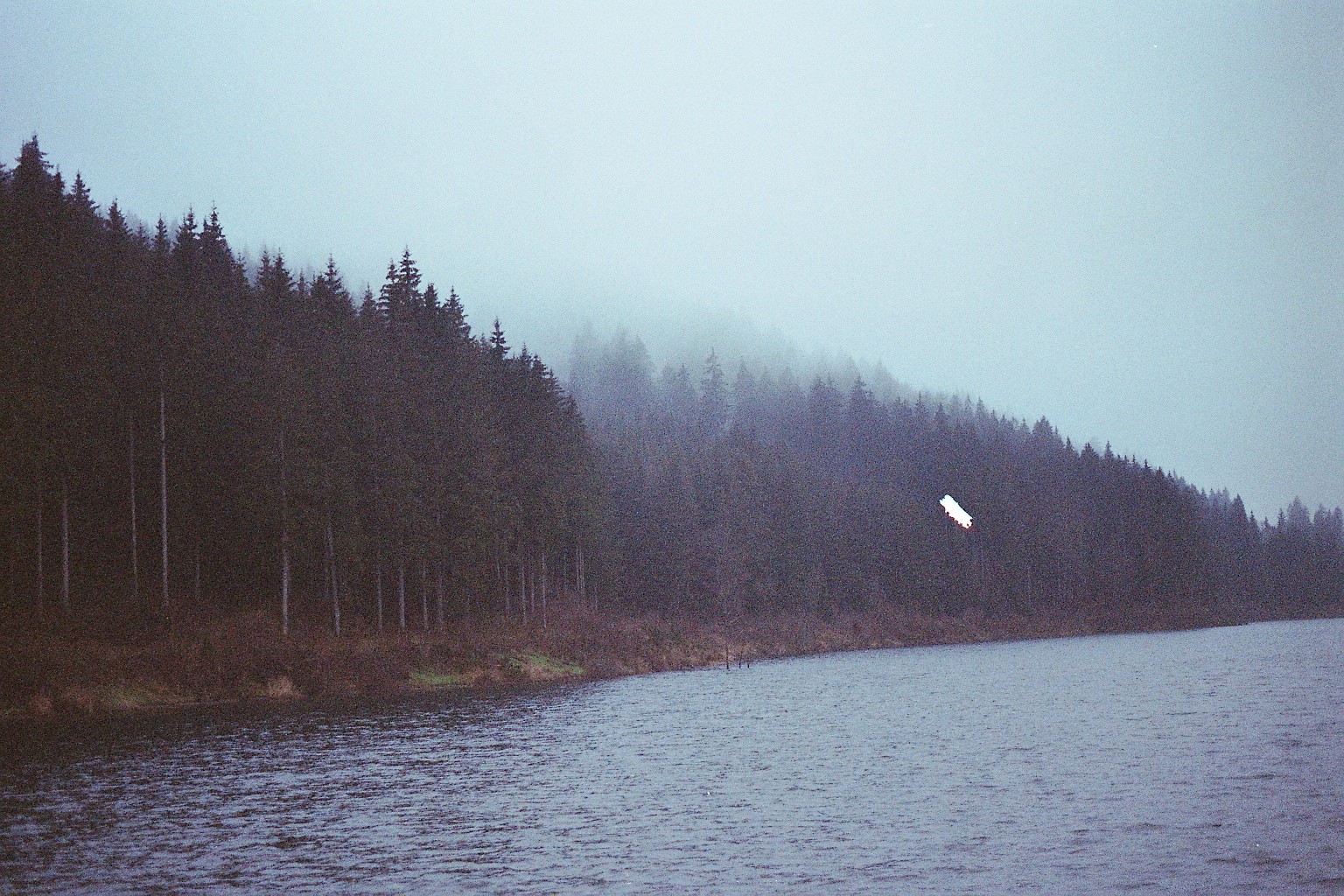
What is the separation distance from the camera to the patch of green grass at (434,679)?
218 feet

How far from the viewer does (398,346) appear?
84.2m

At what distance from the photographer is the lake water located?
837 inches

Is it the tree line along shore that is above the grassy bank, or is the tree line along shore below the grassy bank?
above

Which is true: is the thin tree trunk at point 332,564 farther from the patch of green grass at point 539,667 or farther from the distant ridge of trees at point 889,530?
the distant ridge of trees at point 889,530

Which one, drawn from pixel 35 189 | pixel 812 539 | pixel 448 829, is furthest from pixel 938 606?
pixel 448 829

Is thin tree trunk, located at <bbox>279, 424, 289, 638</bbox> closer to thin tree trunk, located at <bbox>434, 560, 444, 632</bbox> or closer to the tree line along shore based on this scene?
the tree line along shore

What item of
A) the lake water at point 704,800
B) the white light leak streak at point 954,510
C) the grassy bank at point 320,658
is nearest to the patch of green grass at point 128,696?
the grassy bank at point 320,658

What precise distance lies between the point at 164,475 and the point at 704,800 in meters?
42.9

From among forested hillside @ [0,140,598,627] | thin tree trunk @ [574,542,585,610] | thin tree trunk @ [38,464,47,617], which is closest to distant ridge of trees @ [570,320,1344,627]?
thin tree trunk @ [574,542,585,610]

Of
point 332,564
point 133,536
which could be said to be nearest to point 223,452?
point 133,536

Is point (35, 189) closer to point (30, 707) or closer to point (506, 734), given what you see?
point (30, 707)

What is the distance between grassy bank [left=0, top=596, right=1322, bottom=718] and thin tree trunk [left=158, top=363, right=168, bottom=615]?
3.17m

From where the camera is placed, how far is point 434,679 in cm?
6756

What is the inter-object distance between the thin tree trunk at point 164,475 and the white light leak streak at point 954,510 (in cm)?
12976
